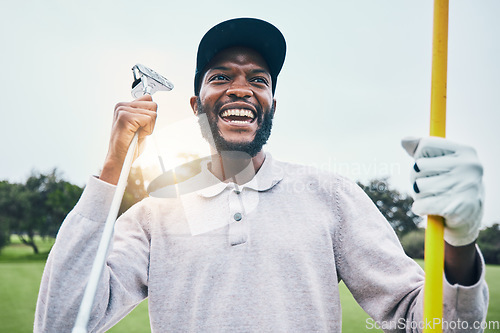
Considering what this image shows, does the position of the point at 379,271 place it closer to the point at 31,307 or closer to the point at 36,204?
the point at 31,307

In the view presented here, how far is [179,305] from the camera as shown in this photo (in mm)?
1872

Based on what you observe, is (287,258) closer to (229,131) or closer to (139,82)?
(229,131)

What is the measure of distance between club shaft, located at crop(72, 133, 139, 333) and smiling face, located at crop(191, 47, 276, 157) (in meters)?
0.70

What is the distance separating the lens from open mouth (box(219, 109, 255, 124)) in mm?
2324

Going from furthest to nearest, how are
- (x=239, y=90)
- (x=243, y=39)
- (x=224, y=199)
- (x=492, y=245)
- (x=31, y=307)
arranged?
(x=492, y=245), (x=31, y=307), (x=243, y=39), (x=239, y=90), (x=224, y=199)

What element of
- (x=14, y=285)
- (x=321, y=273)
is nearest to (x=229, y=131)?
(x=321, y=273)

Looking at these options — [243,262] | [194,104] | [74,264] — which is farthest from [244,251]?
[194,104]

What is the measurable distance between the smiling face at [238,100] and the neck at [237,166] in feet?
0.11

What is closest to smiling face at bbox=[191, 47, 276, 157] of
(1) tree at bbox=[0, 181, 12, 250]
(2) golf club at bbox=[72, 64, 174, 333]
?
(2) golf club at bbox=[72, 64, 174, 333]

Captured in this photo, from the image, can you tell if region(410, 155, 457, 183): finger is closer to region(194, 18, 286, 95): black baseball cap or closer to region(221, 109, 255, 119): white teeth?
region(221, 109, 255, 119): white teeth

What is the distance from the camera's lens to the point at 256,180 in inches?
85.3

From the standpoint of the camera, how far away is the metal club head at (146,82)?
1858mm

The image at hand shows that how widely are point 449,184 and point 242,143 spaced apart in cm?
126

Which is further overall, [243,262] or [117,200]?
[243,262]
